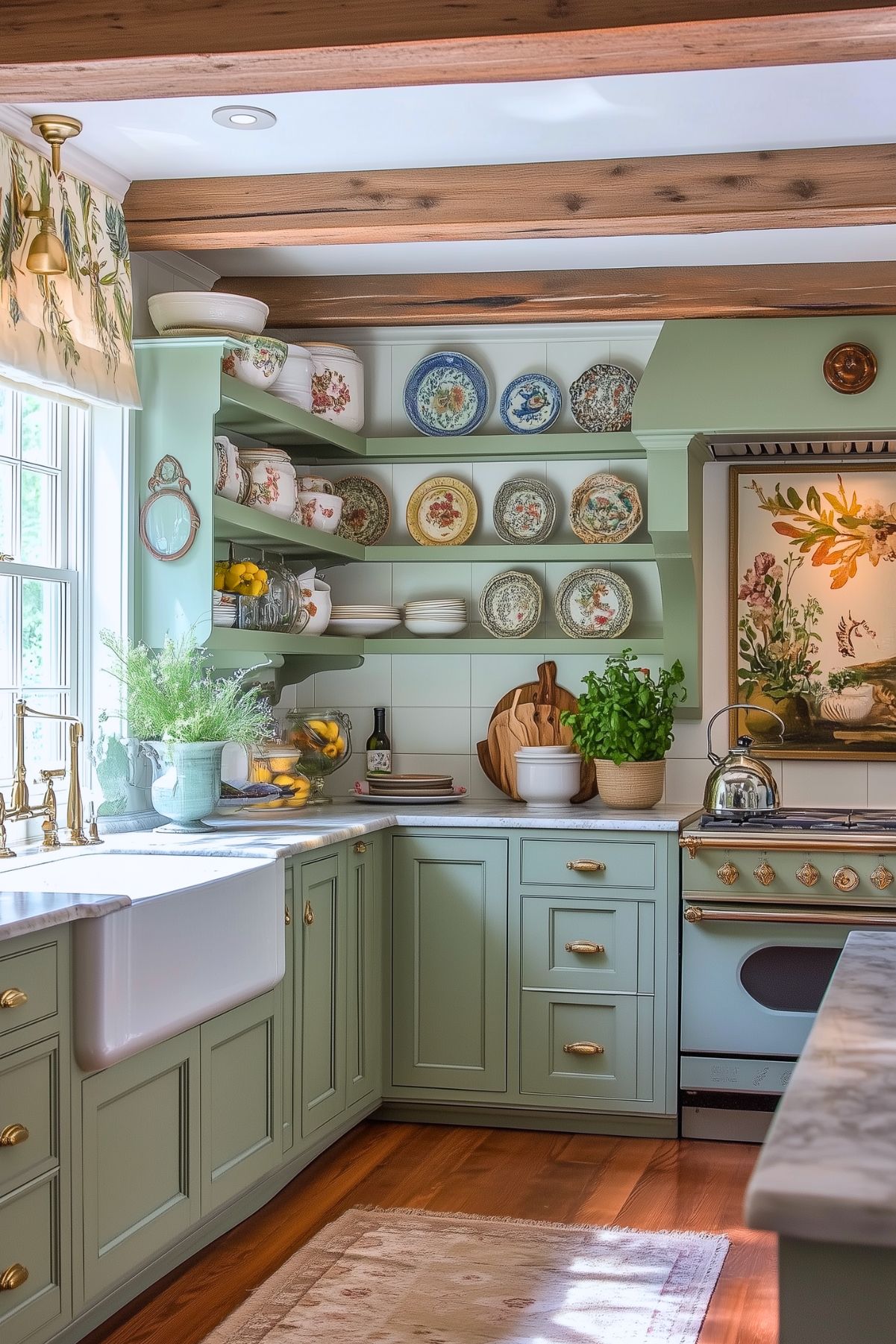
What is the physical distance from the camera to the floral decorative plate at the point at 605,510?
457 cm

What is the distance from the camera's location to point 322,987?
12.1 ft

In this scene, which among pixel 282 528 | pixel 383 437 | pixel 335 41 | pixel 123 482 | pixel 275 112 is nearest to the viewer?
pixel 335 41

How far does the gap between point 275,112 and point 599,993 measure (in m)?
2.43

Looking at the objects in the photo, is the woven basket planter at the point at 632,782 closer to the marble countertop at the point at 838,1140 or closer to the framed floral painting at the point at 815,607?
the framed floral painting at the point at 815,607

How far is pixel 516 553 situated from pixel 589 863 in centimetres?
106

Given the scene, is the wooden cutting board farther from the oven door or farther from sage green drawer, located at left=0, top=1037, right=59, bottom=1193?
sage green drawer, located at left=0, top=1037, right=59, bottom=1193

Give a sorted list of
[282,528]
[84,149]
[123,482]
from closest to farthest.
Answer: [84,149], [123,482], [282,528]

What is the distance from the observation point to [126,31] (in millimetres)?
2430

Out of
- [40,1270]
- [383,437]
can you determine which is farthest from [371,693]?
[40,1270]

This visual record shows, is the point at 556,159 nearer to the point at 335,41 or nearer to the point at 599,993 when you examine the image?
the point at 335,41

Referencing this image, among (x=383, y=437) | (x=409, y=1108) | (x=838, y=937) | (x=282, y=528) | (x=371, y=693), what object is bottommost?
(x=409, y=1108)

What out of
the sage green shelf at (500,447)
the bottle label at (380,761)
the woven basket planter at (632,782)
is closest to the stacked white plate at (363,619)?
the bottle label at (380,761)

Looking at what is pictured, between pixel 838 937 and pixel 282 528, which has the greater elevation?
pixel 282 528

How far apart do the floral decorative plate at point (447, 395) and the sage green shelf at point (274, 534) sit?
49 centimetres
